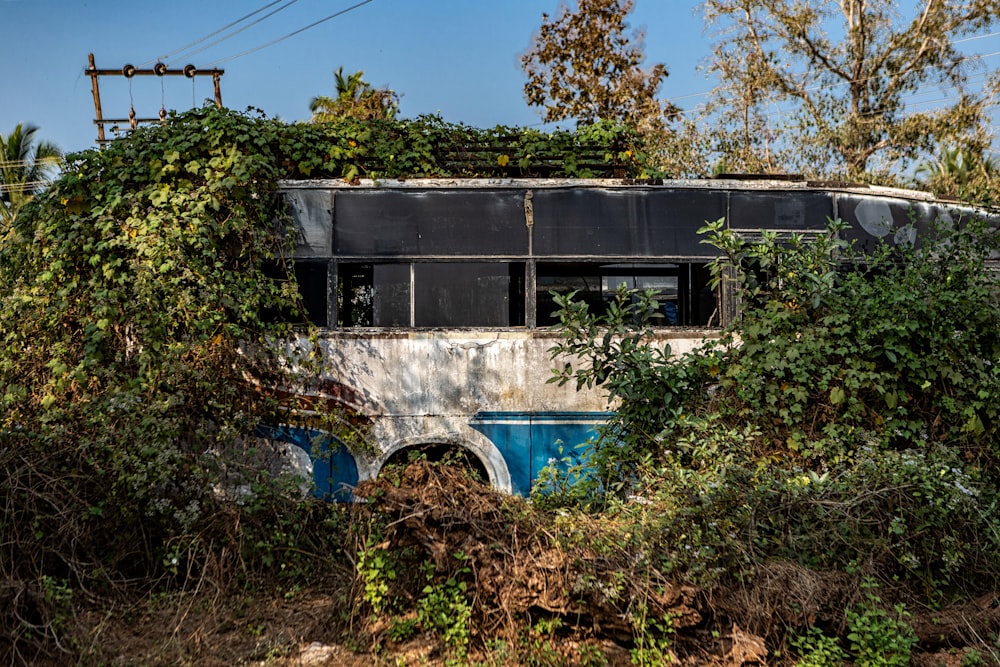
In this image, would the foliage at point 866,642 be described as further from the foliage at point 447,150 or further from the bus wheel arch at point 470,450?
the foliage at point 447,150

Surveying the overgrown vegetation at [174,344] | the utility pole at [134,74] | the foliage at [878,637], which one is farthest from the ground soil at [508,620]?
the utility pole at [134,74]

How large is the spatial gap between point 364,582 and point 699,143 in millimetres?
17329

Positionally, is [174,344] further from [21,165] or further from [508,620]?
[21,165]

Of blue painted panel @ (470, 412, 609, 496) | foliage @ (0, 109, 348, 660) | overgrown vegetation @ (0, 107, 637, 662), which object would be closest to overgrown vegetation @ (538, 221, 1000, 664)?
blue painted panel @ (470, 412, 609, 496)

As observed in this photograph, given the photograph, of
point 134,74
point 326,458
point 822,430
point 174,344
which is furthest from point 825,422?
point 134,74

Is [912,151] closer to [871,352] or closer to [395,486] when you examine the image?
[871,352]

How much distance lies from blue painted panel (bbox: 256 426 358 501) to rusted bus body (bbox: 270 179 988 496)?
19 mm

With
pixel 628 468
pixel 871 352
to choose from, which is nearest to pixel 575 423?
pixel 628 468

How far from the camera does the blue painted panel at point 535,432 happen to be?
757 centimetres

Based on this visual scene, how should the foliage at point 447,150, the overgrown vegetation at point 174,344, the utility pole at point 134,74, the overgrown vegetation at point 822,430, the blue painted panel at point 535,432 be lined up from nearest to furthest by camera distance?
the overgrown vegetation at point 822,430 < the overgrown vegetation at point 174,344 < the blue painted panel at point 535,432 < the foliage at point 447,150 < the utility pole at point 134,74

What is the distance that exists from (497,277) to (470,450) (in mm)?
1472

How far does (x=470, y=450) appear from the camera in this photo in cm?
764

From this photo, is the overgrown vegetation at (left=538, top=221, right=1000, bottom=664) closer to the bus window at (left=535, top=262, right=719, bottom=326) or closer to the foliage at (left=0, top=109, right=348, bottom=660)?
the bus window at (left=535, top=262, right=719, bottom=326)

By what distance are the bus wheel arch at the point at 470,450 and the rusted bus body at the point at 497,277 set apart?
1 cm
